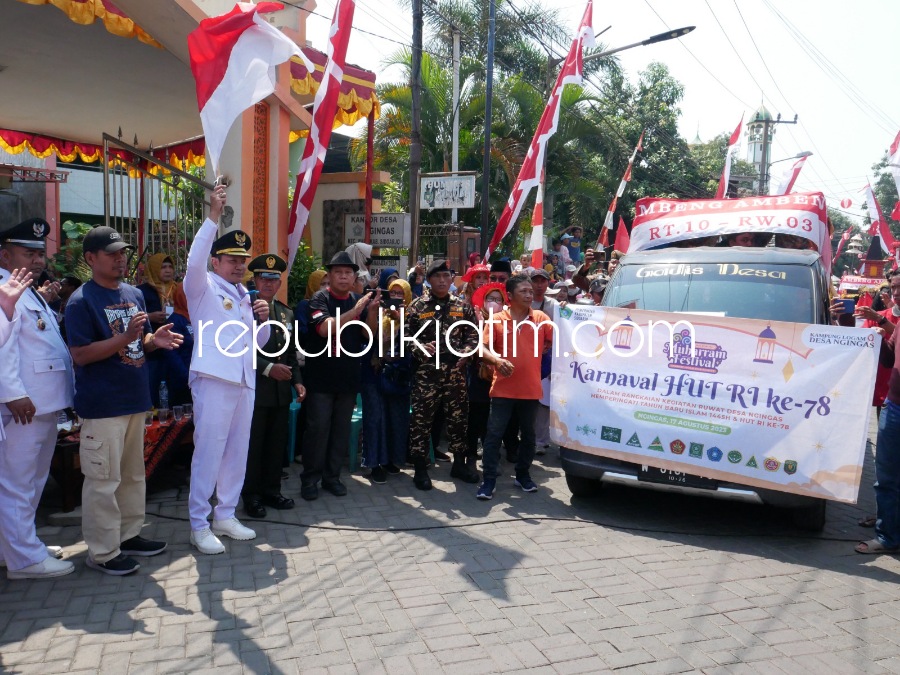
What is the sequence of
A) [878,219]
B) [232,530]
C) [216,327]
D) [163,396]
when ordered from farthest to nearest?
[878,219] → [163,396] → [232,530] → [216,327]

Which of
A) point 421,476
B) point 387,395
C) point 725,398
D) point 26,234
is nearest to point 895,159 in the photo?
point 725,398

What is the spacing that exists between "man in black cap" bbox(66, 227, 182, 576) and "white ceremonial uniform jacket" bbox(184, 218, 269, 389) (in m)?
0.33

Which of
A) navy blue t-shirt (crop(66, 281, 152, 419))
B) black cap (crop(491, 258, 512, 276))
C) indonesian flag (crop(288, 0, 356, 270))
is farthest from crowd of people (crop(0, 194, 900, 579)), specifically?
indonesian flag (crop(288, 0, 356, 270))

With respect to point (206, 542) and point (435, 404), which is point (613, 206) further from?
point (206, 542)

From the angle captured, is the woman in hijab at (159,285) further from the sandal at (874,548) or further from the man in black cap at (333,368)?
the sandal at (874,548)

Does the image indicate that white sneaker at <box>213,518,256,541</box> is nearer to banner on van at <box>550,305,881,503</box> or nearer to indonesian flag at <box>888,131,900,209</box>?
banner on van at <box>550,305,881,503</box>

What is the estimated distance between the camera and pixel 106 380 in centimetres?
411

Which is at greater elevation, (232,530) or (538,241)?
(538,241)

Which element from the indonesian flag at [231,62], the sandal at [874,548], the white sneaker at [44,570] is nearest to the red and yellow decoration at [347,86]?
the indonesian flag at [231,62]

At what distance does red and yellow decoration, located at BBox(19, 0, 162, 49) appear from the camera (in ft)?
19.9

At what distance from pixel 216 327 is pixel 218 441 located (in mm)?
739

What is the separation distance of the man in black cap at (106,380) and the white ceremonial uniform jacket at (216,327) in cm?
33

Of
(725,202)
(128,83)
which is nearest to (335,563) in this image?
(725,202)

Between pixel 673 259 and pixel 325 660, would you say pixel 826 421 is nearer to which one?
pixel 673 259
